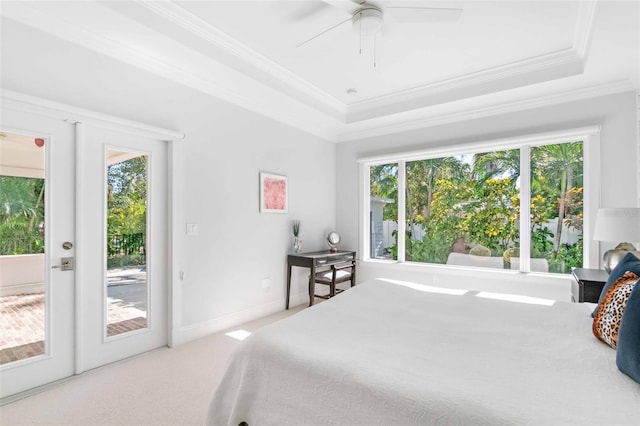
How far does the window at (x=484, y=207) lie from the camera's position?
11.7ft

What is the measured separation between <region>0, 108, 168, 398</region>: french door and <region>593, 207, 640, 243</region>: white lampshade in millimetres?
3621

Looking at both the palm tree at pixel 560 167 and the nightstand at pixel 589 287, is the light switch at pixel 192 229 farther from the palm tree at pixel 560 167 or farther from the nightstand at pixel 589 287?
the palm tree at pixel 560 167

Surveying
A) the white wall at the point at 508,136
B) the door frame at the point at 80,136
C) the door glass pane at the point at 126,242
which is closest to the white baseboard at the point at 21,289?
the door frame at the point at 80,136

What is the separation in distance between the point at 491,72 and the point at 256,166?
107 inches

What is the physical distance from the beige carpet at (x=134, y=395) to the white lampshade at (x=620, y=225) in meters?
3.07

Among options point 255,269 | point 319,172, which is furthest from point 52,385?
point 319,172

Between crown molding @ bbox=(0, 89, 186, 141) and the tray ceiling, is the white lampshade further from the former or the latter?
crown molding @ bbox=(0, 89, 186, 141)

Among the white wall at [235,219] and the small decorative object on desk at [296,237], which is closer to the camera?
the white wall at [235,219]

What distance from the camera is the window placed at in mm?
3562

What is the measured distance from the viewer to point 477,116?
3953 millimetres

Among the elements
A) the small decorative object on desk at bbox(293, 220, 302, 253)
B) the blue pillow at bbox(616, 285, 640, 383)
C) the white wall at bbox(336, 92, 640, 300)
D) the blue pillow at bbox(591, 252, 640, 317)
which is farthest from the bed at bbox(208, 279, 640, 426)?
the small decorative object on desk at bbox(293, 220, 302, 253)

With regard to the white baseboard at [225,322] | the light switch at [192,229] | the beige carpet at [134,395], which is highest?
the light switch at [192,229]

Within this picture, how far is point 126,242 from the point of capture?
276cm

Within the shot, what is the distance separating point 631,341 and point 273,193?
3409mm
